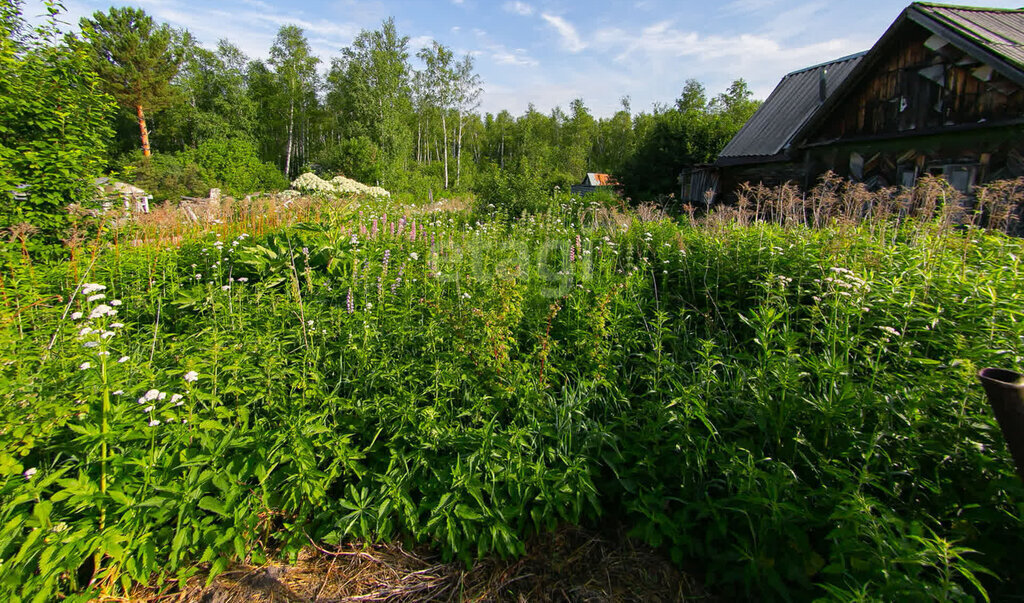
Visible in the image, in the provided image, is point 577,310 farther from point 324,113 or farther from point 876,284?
point 324,113

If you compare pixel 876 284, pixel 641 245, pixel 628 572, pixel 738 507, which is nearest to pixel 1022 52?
pixel 641 245

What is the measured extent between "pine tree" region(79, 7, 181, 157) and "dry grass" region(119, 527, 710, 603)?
41.2 meters

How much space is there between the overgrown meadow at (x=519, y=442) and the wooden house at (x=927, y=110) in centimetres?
570

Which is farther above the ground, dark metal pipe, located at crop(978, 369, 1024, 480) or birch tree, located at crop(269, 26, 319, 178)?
birch tree, located at crop(269, 26, 319, 178)

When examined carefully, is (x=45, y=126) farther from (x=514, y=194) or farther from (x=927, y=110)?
(x=927, y=110)

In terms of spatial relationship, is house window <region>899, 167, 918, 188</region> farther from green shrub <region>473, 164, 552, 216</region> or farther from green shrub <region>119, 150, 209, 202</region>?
green shrub <region>119, 150, 209, 202</region>

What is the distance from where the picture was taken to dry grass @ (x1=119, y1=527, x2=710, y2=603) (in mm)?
1966

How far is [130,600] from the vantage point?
6.12 ft

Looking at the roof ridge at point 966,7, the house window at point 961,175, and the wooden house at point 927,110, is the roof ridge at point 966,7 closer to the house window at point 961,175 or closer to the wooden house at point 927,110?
the wooden house at point 927,110

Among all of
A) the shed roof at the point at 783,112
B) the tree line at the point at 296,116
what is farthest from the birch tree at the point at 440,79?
the shed roof at the point at 783,112

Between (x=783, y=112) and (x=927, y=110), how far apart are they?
6.25 meters

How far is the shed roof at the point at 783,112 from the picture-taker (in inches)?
472

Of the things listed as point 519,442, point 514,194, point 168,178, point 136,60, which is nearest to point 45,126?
point 519,442

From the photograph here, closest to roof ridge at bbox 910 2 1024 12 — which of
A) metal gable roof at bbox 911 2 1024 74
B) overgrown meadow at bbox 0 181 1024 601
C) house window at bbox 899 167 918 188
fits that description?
metal gable roof at bbox 911 2 1024 74
